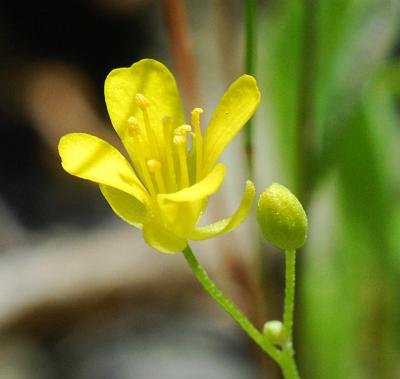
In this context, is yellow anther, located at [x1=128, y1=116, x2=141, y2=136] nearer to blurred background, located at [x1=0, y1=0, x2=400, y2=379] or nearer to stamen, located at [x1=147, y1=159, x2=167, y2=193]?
stamen, located at [x1=147, y1=159, x2=167, y2=193]

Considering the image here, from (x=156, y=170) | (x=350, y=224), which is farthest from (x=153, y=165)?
(x=350, y=224)

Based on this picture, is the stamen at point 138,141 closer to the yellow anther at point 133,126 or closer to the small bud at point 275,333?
the yellow anther at point 133,126

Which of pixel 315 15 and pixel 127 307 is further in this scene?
pixel 127 307

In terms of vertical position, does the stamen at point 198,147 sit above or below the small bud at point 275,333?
above

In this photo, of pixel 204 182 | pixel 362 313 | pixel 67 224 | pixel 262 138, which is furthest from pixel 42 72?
pixel 204 182

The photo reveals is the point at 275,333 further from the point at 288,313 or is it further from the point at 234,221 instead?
the point at 234,221

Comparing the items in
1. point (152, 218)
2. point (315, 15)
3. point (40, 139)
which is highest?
point (40, 139)

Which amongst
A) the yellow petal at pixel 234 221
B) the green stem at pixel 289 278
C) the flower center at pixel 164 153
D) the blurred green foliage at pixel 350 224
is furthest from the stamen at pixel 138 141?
the blurred green foliage at pixel 350 224

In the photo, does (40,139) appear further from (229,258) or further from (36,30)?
(229,258)
